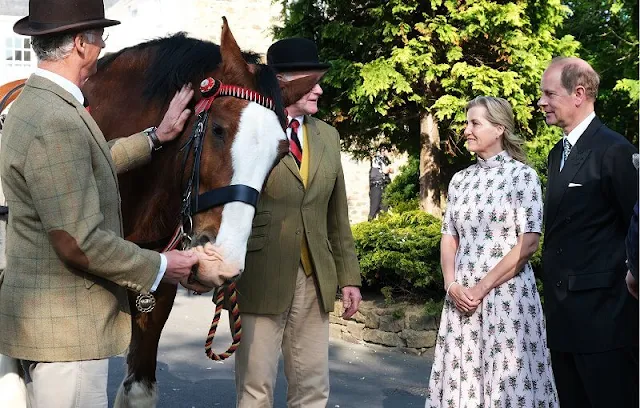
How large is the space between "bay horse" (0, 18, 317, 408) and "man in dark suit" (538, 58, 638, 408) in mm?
1293

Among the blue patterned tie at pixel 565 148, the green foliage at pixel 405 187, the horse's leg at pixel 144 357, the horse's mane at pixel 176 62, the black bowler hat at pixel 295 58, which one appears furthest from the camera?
the green foliage at pixel 405 187

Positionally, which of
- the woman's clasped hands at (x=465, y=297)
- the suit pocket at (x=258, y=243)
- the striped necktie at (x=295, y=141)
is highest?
the striped necktie at (x=295, y=141)

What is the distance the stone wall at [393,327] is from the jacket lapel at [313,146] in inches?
150

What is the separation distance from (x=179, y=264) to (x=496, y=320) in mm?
2166

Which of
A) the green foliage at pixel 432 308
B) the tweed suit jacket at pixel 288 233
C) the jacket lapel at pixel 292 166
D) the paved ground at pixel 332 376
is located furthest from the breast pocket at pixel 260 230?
the green foliage at pixel 432 308

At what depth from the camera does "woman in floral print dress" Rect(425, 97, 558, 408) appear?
15.5 feet

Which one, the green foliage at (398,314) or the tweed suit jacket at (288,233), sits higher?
the tweed suit jacket at (288,233)

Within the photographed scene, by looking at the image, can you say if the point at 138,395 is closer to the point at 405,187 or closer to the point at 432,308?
the point at 432,308

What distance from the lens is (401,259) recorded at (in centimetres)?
859

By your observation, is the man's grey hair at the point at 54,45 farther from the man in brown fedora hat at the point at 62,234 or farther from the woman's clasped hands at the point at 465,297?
the woman's clasped hands at the point at 465,297

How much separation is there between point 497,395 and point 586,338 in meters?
0.74

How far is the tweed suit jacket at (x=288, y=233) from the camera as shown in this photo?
14.5ft

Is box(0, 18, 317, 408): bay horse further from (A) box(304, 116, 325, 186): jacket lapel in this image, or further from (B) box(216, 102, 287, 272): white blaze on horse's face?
(A) box(304, 116, 325, 186): jacket lapel

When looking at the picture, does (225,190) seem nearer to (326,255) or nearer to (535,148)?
(326,255)
